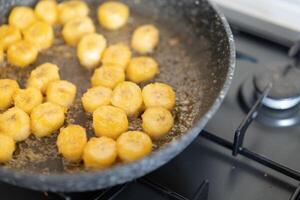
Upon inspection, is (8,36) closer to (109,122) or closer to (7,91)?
(7,91)

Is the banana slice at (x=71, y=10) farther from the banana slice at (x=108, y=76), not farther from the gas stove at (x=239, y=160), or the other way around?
the gas stove at (x=239, y=160)

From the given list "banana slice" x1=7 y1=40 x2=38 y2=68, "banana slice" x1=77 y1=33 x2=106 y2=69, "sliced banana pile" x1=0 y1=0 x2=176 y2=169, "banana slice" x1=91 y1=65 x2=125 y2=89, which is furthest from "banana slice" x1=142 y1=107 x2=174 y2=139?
"banana slice" x1=7 y1=40 x2=38 y2=68

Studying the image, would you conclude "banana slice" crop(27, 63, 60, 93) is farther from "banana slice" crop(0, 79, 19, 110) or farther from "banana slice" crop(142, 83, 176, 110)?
"banana slice" crop(142, 83, 176, 110)

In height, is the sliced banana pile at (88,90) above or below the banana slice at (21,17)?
below

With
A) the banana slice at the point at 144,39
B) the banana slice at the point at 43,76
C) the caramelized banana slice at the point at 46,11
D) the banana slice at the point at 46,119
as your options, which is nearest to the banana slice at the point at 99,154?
the banana slice at the point at 46,119

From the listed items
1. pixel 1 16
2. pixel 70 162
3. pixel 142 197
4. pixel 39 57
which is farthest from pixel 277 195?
pixel 1 16

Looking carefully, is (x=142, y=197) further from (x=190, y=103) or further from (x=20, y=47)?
(x=20, y=47)
